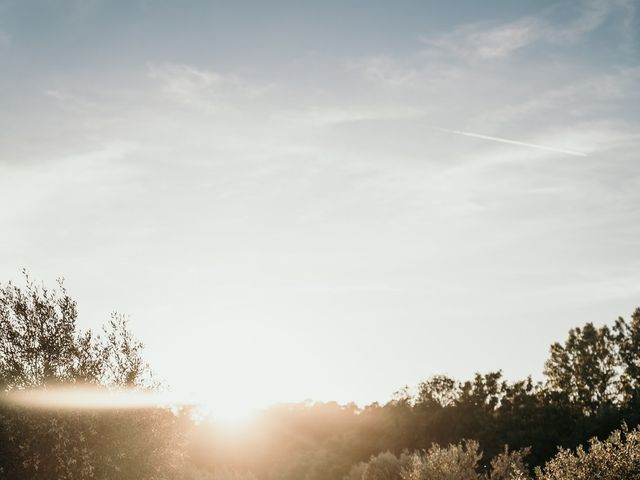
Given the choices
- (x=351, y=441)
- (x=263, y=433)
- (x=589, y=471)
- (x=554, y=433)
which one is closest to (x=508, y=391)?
(x=554, y=433)

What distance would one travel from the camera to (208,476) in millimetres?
60281

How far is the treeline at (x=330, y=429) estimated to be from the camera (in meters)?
25.0

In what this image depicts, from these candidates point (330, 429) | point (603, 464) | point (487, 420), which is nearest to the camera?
point (603, 464)

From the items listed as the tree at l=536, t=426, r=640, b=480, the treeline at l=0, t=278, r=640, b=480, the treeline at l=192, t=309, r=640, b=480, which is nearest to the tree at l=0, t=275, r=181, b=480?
the treeline at l=0, t=278, r=640, b=480

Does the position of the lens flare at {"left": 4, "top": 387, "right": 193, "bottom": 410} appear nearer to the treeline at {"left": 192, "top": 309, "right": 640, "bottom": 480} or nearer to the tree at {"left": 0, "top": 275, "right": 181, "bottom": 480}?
the tree at {"left": 0, "top": 275, "right": 181, "bottom": 480}

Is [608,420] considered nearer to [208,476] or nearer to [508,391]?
[508,391]

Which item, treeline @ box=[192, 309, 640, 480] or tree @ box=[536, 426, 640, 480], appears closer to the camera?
tree @ box=[536, 426, 640, 480]

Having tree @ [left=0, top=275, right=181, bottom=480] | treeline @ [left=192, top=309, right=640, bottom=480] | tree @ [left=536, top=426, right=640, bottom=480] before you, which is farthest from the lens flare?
treeline @ [left=192, top=309, right=640, bottom=480]

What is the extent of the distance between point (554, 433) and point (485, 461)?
27.1 ft

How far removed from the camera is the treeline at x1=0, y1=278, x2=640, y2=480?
984 inches

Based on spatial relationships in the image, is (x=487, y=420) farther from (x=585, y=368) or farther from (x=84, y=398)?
(x=84, y=398)

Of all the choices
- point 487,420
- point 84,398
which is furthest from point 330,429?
point 84,398

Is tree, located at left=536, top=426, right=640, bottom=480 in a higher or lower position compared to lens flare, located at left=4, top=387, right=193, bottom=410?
lower

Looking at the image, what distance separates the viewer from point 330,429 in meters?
93.1
